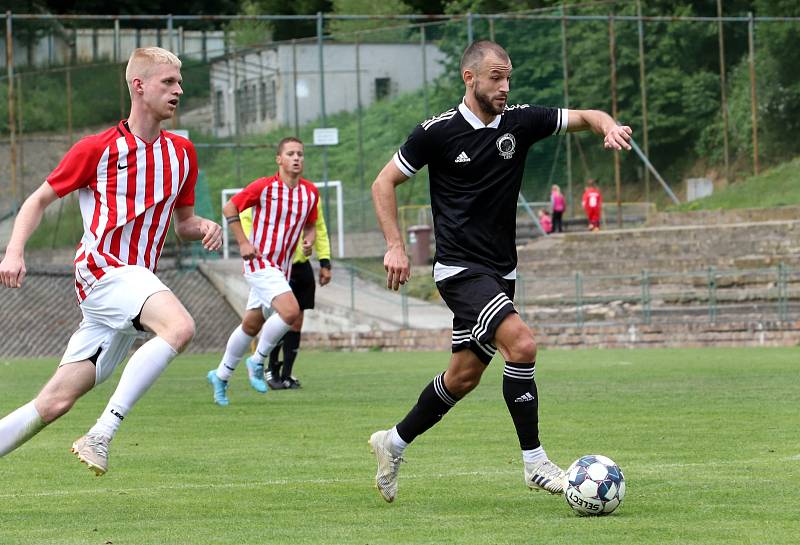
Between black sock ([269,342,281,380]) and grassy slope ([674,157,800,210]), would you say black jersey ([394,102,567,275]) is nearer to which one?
black sock ([269,342,281,380])

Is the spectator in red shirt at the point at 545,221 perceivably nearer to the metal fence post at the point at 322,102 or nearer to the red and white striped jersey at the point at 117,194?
the metal fence post at the point at 322,102

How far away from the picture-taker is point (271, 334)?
14.9 m

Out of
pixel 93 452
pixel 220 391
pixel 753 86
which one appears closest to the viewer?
pixel 93 452

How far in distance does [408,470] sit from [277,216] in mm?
7070

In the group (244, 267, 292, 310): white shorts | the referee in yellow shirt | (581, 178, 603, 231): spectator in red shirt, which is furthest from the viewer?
(581, 178, 603, 231): spectator in red shirt

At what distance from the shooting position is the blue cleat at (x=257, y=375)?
15.3 meters

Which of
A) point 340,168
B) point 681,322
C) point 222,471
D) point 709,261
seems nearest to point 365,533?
Answer: point 222,471

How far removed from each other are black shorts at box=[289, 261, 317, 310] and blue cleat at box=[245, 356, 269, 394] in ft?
4.63

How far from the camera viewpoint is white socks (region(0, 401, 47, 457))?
724cm

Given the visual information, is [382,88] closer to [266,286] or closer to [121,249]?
[266,286]

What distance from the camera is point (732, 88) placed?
43438mm

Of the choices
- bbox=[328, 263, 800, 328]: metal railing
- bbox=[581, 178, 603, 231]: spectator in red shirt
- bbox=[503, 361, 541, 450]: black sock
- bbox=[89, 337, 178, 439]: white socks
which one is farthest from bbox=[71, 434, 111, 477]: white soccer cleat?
bbox=[581, 178, 603, 231]: spectator in red shirt

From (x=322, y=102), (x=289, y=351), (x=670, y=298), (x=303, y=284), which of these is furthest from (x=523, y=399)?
(x=322, y=102)

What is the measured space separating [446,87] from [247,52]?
16.4 feet
